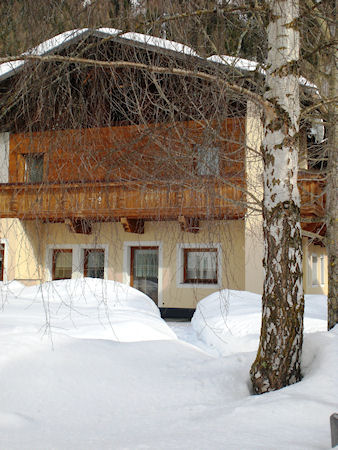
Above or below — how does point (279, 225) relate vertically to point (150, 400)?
above

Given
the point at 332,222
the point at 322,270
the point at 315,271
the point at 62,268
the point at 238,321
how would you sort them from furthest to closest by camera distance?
the point at 322,270 → the point at 315,271 → the point at 62,268 → the point at 238,321 → the point at 332,222

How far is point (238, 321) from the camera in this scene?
9898 millimetres

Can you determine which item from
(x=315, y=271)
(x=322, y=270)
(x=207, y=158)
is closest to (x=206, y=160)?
(x=207, y=158)

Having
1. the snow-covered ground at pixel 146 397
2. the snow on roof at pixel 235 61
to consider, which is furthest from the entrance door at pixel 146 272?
the snow on roof at pixel 235 61

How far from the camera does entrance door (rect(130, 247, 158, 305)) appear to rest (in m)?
15.0

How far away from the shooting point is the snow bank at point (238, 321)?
8.60m

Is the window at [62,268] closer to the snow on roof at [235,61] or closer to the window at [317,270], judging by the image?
the window at [317,270]

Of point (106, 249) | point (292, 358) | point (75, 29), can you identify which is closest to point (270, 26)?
point (75, 29)

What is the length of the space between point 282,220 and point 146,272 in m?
11.1

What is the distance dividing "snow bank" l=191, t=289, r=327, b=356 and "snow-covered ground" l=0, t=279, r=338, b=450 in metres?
2.27

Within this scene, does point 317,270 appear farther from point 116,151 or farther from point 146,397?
point 116,151

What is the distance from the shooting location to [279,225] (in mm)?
4219

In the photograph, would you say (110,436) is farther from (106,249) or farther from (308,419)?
(106,249)

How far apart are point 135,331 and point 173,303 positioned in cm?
704
